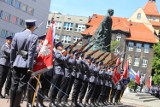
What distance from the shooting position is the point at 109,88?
17172 millimetres

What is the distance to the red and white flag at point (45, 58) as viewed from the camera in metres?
9.25

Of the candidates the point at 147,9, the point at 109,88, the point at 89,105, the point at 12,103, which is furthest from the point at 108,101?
the point at 147,9

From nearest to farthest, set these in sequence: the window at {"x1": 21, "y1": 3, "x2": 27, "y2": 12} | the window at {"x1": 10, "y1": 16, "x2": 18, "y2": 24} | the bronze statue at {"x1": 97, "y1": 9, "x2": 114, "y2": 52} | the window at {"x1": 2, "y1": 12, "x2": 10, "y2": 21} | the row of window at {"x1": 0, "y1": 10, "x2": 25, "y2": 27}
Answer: the bronze statue at {"x1": 97, "y1": 9, "x2": 114, "y2": 52}
the row of window at {"x1": 0, "y1": 10, "x2": 25, "y2": 27}
the window at {"x1": 2, "y1": 12, "x2": 10, "y2": 21}
the window at {"x1": 10, "y1": 16, "x2": 18, "y2": 24}
the window at {"x1": 21, "y1": 3, "x2": 27, "y2": 12}

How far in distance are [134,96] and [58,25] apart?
2353 inches

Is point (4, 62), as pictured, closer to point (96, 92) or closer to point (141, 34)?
point (96, 92)

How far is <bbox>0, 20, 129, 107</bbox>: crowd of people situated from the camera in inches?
319

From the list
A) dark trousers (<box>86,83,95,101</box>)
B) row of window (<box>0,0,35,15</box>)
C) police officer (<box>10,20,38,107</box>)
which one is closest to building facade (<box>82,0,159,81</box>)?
row of window (<box>0,0,35,15</box>)

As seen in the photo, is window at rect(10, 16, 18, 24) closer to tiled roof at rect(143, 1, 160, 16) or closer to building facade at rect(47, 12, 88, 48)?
building facade at rect(47, 12, 88, 48)

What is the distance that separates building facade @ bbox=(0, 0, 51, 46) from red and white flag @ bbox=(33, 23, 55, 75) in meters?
48.4

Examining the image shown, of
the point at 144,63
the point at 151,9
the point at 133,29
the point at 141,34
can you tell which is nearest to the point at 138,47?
the point at 141,34

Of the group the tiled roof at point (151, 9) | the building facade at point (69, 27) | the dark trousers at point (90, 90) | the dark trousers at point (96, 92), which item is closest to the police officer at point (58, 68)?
the dark trousers at point (90, 90)

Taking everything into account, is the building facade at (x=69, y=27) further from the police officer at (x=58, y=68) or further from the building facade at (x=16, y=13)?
the police officer at (x=58, y=68)

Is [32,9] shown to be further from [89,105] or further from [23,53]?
[23,53]

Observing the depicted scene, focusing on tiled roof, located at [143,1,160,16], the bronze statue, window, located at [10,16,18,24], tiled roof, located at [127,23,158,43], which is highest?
tiled roof, located at [143,1,160,16]
